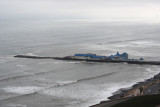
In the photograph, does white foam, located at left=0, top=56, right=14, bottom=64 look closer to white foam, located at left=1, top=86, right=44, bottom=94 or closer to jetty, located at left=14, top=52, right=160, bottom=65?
jetty, located at left=14, top=52, right=160, bottom=65

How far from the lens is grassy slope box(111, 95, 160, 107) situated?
1368 inches

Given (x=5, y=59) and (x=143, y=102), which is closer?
(x=143, y=102)

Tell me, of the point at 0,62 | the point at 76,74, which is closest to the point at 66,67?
the point at 76,74

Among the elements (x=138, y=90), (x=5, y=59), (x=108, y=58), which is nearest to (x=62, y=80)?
(x=138, y=90)

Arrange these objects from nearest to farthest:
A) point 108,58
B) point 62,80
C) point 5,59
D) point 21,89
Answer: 1. point 21,89
2. point 62,80
3. point 108,58
4. point 5,59

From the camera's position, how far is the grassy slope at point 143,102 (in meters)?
34.8

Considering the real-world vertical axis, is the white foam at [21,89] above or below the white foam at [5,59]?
below

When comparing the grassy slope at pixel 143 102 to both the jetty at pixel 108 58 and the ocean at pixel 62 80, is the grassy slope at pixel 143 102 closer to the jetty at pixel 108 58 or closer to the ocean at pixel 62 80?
the ocean at pixel 62 80

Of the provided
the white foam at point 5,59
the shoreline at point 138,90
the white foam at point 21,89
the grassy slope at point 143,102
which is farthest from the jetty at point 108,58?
the grassy slope at point 143,102

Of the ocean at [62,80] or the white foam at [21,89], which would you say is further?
the white foam at [21,89]

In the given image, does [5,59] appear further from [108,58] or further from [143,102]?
[143,102]

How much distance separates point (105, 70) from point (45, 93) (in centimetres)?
2289

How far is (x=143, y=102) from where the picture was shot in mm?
35375

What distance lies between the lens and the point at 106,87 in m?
49.6
